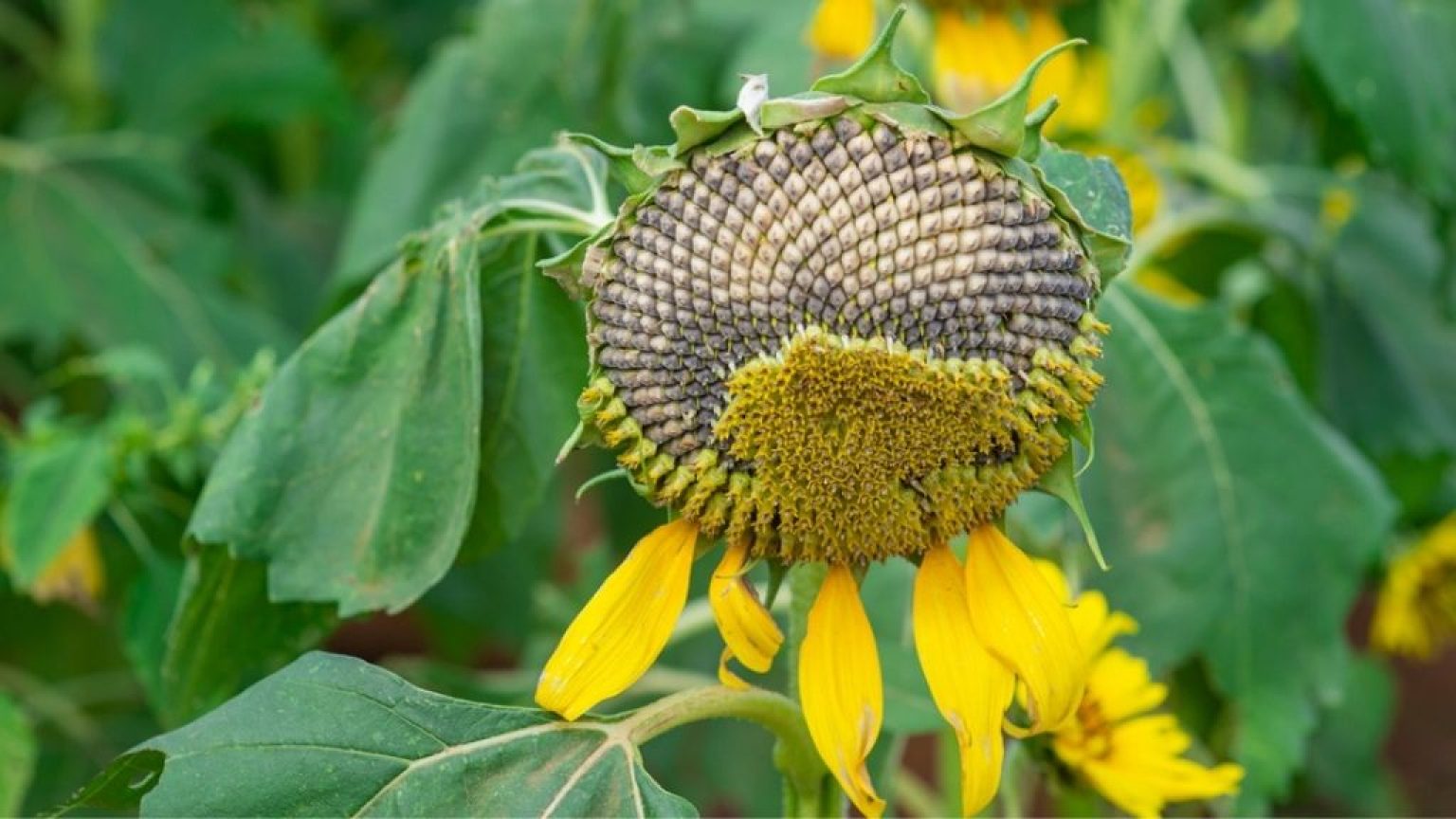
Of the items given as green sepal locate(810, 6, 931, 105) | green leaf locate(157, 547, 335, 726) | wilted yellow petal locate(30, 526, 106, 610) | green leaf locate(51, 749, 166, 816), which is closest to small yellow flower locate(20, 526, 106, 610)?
wilted yellow petal locate(30, 526, 106, 610)

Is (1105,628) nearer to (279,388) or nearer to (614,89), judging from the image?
(279,388)

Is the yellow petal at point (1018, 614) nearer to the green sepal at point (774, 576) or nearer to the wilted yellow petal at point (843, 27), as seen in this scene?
the green sepal at point (774, 576)

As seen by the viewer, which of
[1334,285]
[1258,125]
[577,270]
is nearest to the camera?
[577,270]

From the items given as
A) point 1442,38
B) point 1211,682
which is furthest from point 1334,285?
point 1211,682

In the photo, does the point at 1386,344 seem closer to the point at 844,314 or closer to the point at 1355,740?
the point at 1355,740

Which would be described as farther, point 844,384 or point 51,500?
point 51,500

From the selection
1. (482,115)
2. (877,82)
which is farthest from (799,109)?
(482,115)

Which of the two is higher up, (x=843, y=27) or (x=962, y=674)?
(x=843, y=27)

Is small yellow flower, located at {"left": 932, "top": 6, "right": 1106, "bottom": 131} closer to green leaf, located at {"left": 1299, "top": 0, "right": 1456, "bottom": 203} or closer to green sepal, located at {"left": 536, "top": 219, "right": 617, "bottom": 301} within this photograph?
green leaf, located at {"left": 1299, "top": 0, "right": 1456, "bottom": 203}
